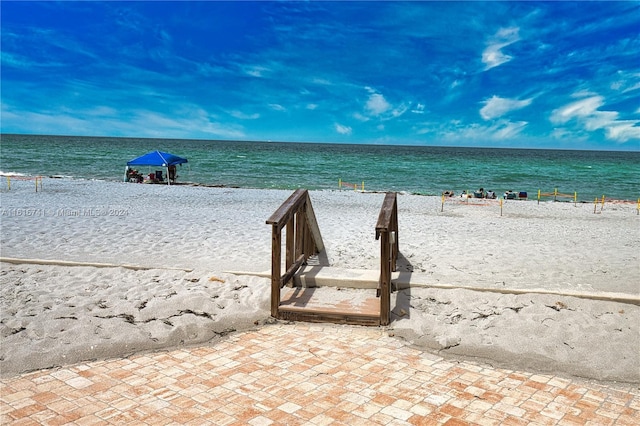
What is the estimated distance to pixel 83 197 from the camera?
1689 centimetres

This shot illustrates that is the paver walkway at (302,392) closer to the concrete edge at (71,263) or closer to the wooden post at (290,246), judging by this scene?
the wooden post at (290,246)

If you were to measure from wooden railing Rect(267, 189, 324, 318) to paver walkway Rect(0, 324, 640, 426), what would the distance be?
90 cm

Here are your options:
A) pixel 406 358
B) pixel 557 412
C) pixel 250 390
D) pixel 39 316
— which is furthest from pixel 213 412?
pixel 39 316

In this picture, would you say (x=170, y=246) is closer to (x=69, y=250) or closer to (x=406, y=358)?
(x=69, y=250)

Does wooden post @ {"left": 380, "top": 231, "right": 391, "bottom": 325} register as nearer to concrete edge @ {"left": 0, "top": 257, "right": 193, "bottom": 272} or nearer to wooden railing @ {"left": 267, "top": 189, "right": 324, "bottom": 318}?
wooden railing @ {"left": 267, "top": 189, "right": 324, "bottom": 318}

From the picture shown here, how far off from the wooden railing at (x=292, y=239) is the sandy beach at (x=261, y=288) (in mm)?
311

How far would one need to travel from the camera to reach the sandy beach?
14.7ft

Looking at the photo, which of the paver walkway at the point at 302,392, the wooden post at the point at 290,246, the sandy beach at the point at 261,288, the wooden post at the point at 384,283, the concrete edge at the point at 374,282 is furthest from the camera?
the wooden post at the point at 290,246

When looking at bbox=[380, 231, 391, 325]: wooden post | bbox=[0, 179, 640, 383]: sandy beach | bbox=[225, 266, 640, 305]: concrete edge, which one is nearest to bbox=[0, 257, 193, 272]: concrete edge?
bbox=[0, 179, 640, 383]: sandy beach

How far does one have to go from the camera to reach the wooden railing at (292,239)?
5.23 meters

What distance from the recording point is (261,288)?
594cm

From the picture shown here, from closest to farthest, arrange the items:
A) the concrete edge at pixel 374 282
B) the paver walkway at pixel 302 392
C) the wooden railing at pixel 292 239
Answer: the paver walkway at pixel 302 392 → the wooden railing at pixel 292 239 → the concrete edge at pixel 374 282

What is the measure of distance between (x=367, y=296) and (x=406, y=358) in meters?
1.54

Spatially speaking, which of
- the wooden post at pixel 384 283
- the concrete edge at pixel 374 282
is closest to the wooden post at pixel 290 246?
the concrete edge at pixel 374 282
